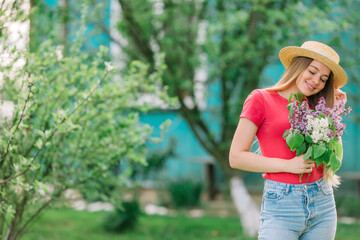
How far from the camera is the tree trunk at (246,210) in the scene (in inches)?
246

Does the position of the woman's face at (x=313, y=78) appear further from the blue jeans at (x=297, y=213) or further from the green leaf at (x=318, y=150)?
the blue jeans at (x=297, y=213)

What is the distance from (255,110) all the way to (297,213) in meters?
0.57

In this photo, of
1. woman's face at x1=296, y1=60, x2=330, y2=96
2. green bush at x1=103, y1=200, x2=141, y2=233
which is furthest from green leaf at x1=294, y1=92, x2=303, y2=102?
green bush at x1=103, y1=200, x2=141, y2=233

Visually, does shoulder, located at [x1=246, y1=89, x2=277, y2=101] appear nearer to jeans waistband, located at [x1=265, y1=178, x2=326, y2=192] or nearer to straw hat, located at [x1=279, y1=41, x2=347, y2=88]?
straw hat, located at [x1=279, y1=41, x2=347, y2=88]

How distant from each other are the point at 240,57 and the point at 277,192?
3.60m

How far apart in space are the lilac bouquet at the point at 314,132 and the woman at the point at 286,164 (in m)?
0.07

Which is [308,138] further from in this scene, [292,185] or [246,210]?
[246,210]

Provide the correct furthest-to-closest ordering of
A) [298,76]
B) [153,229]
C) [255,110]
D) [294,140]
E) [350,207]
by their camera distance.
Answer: [350,207] < [153,229] < [298,76] < [255,110] < [294,140]

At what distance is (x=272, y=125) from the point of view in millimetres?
2584

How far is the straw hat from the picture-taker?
2643 mm

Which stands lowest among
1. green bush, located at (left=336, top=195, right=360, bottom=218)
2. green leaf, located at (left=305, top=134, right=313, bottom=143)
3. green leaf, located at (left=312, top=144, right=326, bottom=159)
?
green leaf, located at (left=312, top=144, right=326, bottom=159)

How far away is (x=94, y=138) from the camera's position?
12.4ft

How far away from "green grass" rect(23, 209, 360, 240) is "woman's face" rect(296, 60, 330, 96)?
370 centimetres

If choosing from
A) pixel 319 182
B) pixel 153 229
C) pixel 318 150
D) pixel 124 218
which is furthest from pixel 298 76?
A: pixel 153 229
